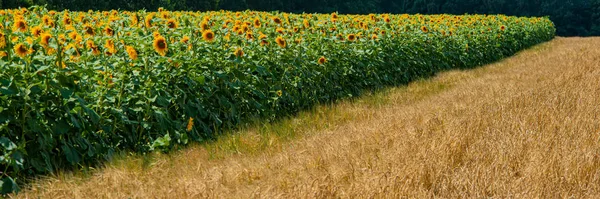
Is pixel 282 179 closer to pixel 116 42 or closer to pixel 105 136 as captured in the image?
pixel 105 136

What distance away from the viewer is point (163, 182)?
12.6 ft

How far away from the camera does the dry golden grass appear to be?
3.14 meters

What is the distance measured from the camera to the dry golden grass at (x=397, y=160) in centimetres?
314

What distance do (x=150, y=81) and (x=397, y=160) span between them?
233 cm

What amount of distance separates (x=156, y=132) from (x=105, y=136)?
0.46 m

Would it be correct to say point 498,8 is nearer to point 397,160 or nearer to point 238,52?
point 238,52

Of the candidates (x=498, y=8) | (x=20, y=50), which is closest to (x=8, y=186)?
(x=20, y=50)

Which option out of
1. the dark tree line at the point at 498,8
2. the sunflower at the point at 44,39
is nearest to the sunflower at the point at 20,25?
the sunflower at the point at 44,39

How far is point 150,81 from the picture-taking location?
4957mm

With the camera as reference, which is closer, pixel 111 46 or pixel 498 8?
pixel 111 46

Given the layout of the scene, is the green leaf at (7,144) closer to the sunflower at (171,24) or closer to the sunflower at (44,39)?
the sunflower at (44,39)

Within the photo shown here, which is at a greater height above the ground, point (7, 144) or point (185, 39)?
point (185, 39)

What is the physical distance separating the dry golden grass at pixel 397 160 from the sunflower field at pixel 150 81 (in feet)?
0.98

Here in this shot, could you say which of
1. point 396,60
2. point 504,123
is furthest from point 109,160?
point 396,60
